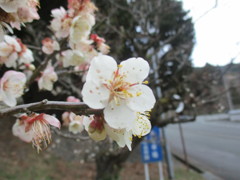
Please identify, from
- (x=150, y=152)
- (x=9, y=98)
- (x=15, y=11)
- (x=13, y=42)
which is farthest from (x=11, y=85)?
(x=150, y=152)

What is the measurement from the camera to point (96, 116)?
1.58 feet

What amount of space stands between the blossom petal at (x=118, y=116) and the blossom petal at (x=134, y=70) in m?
0.09

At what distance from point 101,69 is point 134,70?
8 cm

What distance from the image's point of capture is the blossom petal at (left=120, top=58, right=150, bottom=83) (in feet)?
1.73

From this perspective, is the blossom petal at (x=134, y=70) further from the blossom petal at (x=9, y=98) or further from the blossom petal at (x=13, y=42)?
the blossom petal at (x=13, y=42)

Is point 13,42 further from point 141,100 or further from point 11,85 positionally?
point 141,100

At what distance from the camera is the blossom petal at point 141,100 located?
483mm

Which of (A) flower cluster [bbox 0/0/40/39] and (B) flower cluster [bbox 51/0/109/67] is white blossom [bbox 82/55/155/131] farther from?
(B) flower cluster [bbox 51/0/109/67]

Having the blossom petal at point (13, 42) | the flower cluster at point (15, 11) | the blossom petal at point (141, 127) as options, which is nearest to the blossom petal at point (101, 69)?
the blossom petal at point (141, 127)

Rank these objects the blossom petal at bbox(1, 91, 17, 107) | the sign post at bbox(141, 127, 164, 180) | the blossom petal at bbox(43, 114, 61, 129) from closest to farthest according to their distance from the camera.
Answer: the blossom petal at bbox(43, 114, 61, 129) < the blossom petal at bbox(1, 91, 17, 107) < the sign post at bbox(141, 127, 164, 180)

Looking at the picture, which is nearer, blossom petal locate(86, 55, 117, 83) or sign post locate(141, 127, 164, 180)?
blossom petal locate(86, 55, 117, 83)

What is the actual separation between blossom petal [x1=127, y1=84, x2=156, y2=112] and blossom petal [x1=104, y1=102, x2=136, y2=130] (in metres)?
0.02

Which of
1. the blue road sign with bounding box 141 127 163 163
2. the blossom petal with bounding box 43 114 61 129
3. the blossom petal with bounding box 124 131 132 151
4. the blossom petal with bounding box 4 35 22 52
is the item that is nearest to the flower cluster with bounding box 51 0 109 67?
the blossom petal with bounding box 4 35 22 52

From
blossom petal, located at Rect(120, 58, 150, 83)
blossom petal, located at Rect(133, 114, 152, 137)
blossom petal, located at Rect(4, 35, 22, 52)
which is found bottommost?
blossom petal, located at Rect(133, 114, 152, 137)
